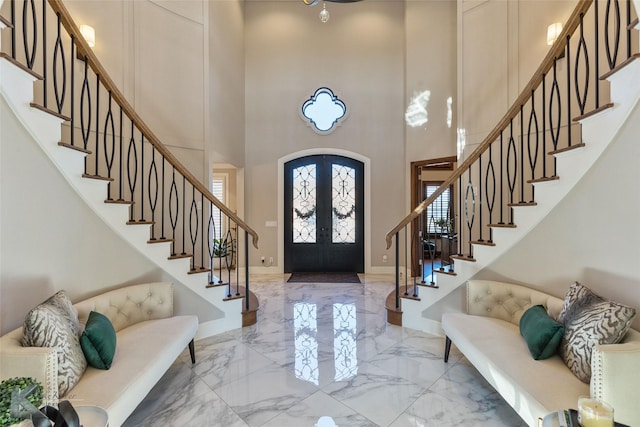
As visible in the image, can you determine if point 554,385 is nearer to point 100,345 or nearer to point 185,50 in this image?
point 100,345

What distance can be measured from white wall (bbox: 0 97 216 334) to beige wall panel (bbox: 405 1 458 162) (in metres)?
5.16

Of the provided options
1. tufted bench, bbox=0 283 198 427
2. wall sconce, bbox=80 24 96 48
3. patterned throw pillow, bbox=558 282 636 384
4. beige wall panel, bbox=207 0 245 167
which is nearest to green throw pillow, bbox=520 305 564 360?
patterned throw pillow, bbox=558 282 636 384

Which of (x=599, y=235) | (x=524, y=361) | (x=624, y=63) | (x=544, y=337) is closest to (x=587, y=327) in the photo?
(x=544, y=337)

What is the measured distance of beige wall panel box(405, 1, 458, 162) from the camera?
5.28 metres

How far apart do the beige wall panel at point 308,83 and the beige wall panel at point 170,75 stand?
179cm

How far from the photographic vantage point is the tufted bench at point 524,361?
4.48ft

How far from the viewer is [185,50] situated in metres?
4.51

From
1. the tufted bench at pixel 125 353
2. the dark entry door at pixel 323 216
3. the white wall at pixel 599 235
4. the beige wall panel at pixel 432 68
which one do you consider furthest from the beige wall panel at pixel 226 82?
the white wall at pixel 599 235

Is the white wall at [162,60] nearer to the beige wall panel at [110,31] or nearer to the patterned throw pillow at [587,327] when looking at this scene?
the beige wall panel at [110,31]

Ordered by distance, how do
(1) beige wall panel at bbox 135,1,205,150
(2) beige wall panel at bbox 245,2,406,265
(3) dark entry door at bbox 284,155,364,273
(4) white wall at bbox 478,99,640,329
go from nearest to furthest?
(4) white wall at bbox 478,99,640,329, (1) beige wall panel at bbox 135,1,205,150, (2) beige wall panel at bbox 245,2,406,265, (3) dark entry door at bbox 284,155,364,273

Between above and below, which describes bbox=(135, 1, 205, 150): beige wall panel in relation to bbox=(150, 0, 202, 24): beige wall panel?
below

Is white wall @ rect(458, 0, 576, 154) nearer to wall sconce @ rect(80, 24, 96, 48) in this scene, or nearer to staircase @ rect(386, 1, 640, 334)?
staircase @ rect(386, 1, 640, 334)

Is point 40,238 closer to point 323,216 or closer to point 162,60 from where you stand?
point 162,60

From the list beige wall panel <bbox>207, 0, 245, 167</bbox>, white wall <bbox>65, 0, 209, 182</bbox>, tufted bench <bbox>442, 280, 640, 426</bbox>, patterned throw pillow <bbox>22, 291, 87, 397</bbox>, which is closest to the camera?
tufted bench <bbox>442, 280, 640, 426</bbox>
